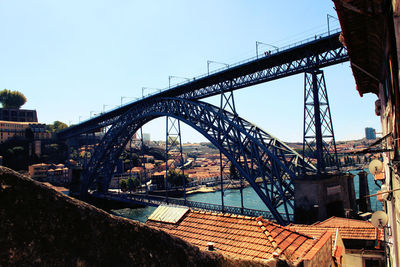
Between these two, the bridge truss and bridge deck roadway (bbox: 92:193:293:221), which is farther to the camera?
bridge deck roadway (bbox: 92:193:293:221)

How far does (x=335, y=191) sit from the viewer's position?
60.0 feet

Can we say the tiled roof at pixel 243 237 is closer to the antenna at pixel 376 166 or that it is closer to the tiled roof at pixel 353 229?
the antenna at pixel 376 166

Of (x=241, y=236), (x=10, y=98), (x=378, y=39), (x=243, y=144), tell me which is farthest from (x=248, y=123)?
(x=10, y=98)

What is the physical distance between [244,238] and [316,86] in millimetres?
13875

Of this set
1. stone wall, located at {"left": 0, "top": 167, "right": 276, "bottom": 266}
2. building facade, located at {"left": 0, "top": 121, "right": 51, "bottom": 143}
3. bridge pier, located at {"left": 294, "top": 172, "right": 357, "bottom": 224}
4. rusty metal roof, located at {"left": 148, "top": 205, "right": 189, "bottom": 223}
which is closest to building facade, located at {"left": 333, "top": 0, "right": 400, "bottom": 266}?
stone wall, located at {"left": 0, "top": 167, "right": 276, "bottom": 266}

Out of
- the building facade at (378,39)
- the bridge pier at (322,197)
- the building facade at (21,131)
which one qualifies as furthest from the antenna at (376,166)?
the building facade at (21,131)

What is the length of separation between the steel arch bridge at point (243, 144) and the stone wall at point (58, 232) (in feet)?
59.0

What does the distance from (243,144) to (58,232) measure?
22948 mm

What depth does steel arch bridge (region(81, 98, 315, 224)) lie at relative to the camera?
21203mm

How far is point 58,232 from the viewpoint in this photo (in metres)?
1.95

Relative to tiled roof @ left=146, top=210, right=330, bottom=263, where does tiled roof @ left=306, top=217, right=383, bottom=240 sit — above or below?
below

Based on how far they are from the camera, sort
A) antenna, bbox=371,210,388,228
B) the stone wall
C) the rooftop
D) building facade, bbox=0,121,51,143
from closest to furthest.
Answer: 1. the stone wall
2. antenna, bbox=371,210,388,228
3. the rooftop
4. building facade, bbox=0,121,51,143

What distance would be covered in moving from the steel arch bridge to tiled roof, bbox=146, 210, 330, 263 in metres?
11.2

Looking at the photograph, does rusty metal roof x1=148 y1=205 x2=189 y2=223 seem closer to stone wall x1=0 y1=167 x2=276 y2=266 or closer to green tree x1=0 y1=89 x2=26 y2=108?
stone wall x1=0 y1=167 x2=276 y2=266
